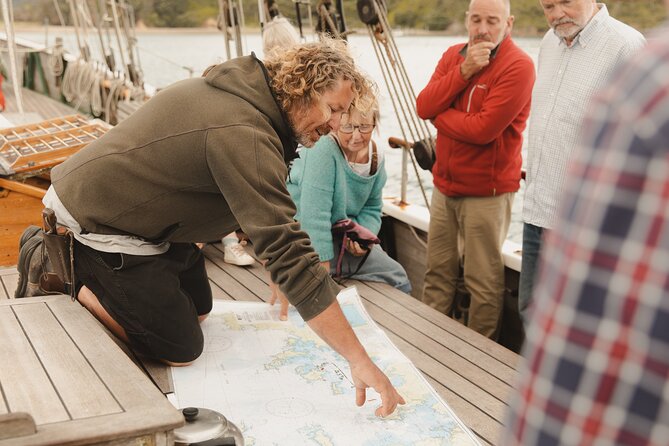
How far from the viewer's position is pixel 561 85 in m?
2.45

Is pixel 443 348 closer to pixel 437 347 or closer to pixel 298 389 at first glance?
pixel 437 347

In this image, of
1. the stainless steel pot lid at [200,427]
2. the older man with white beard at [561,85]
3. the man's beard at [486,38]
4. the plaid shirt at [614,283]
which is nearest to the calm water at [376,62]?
the man's beard at [486,38]

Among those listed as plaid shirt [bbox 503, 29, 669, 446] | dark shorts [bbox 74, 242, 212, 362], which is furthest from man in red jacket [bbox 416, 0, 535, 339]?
plaid shirt [bbox 503, 29, 669, 446]

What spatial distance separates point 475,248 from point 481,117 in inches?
20.6

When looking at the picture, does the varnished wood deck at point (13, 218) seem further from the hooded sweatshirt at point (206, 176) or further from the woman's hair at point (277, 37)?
the woman's hair at point (277, 37)

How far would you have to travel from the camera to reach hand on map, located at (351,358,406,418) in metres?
1.68

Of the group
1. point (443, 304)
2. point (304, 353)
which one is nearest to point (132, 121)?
point (304, 353)

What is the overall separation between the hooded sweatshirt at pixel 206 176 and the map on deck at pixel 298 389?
0.97 ft

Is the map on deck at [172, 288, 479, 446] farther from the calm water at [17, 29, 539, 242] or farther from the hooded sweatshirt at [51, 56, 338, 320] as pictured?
the calm water at [17, 29, 539, 242]

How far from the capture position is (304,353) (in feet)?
7.12

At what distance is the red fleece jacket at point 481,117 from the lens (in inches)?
108

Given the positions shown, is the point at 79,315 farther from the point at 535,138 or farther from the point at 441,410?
the point at 535,138

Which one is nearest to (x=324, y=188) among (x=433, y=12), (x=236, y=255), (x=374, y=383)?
(x=236, y=255)

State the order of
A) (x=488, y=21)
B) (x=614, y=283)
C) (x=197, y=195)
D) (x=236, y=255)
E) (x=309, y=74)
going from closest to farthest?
1. (x=614, y=283)
2. (x=309, y=74)
3. (x=197, y=195)
4. (x=488, y=21)
5. (x=236, y=255)
